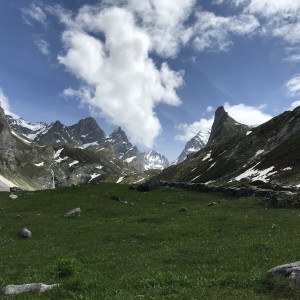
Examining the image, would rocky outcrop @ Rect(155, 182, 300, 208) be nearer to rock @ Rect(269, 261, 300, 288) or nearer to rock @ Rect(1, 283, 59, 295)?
rock @ Rect(269, 261, 300, 288)

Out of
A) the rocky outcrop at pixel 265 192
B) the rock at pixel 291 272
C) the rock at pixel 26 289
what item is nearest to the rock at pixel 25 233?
the rock at pixel 26 289

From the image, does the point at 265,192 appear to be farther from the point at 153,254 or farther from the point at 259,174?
the point at 259,174

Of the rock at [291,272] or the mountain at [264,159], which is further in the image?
the mountain at [264,159]

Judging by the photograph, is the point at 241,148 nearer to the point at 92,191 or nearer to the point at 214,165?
the point at 214,165

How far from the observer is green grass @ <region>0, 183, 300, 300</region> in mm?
18000

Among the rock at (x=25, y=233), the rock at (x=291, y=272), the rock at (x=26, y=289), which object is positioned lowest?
the rock at (x=291, y=272)

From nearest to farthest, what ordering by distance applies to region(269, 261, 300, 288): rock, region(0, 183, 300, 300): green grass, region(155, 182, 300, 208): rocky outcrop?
region(269, 261, 300, 288): rock, region(0, 183, 300, 300): green grass, region(155, 182, 300, 208): rocky outcrop

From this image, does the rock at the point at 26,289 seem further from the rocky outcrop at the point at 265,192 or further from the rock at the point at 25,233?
the rocky outcrop at the point at 265,192

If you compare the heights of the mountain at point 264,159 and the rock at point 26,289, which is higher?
the mountain at point 264,159

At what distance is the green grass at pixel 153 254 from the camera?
1800 cm

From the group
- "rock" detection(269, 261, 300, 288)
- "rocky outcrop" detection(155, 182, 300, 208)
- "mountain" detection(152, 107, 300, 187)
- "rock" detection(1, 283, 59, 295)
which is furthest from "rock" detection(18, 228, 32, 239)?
"mountain" detection(152, 107, 300, 187)

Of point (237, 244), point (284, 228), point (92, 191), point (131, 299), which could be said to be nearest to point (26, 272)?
point (131, 299)

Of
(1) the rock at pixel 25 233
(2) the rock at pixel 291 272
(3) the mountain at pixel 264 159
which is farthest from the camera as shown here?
(3) the mountain at pixel 264 159

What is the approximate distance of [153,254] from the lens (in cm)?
2647
